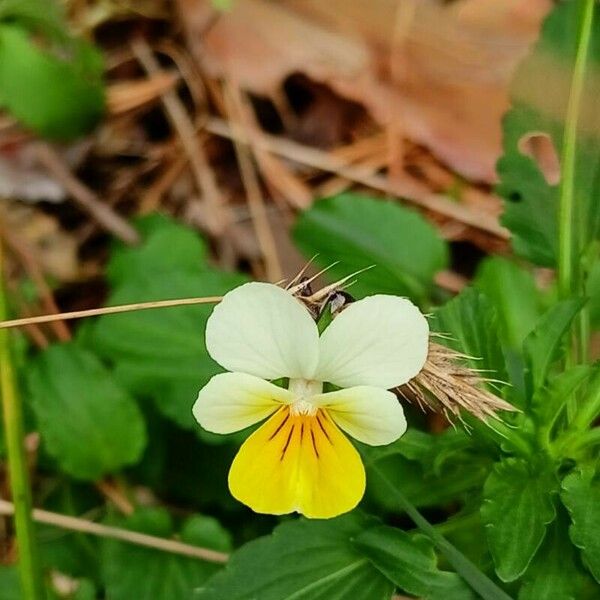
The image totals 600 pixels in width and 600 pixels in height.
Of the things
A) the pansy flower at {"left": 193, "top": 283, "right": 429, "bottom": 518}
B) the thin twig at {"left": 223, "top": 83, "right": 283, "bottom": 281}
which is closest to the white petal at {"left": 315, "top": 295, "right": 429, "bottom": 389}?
the pansy flower at {"left": 193, "top": 283, "right": 429, "bottom": 518}

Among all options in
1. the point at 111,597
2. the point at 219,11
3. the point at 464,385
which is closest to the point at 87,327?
the point at 111,597

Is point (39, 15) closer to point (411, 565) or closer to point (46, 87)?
point (46, 87)

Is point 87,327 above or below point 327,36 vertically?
below

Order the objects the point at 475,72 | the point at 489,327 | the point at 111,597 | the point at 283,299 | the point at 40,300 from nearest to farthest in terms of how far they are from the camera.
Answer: the point at 283,299 → the point at 489,327 → the point at 111,597 → the point at 40,300 → the point at 475,72

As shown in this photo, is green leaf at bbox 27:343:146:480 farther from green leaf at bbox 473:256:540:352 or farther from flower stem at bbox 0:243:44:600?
green leaf at bbox 473:256:540:352

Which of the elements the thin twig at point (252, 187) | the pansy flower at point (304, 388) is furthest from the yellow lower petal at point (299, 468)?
the thin twig at point (252, 187)

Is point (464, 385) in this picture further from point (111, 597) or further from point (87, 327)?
point (87, 327)

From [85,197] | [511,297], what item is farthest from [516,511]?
[85,197]

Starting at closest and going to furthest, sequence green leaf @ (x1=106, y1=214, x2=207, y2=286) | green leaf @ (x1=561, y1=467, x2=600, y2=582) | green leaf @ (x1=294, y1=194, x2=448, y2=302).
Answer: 1. green leaf @ (x1=561, y1=467, x2=600, y2=582)
2. green leaf @ (x1=294, y1=194, x2=448, y2=302)
3. green leaf @ (x1=106, y1=214, x2=207, y2=286)
